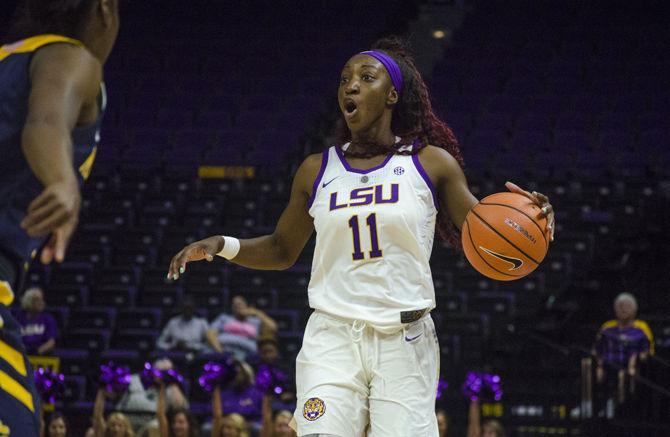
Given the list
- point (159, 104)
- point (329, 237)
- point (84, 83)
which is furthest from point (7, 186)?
point (159, 104)

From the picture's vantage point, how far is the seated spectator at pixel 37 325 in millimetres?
10109

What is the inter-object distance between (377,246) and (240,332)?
265 inches

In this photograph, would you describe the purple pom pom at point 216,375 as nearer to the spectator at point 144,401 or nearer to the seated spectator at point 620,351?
the spectator at point 144,401

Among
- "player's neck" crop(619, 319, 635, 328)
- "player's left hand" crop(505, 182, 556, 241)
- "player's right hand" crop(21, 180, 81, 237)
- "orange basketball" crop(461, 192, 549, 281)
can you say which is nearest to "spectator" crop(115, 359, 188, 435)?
"player's neck" crop(619, 319, 635, 328)

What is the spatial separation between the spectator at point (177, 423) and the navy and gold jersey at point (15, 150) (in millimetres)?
6031

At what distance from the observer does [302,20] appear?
18922 millimetres

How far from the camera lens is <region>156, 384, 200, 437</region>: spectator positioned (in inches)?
328

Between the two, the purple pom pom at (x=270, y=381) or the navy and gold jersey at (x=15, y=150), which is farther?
the purple pom pom at (x=270, y=381)

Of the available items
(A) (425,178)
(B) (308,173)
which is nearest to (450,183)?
(A) (425,178)

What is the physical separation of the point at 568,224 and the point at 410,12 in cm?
687

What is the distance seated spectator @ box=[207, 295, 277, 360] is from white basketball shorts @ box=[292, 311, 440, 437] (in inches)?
253

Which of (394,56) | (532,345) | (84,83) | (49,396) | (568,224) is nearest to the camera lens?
(84,83)

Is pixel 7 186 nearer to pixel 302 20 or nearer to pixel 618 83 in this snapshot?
pixel 618 83

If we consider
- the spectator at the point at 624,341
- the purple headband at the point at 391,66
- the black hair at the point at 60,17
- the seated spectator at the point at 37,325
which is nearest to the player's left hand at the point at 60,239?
the black hair at the point at 60,17
